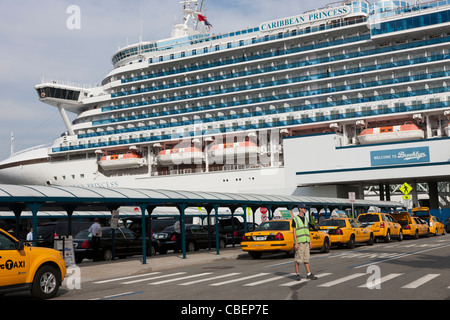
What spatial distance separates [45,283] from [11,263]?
97cm

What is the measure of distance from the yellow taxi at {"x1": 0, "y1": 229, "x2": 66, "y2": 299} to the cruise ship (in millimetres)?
40754

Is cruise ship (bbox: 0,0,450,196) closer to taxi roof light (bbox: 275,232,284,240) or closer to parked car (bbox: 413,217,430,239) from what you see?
parked car (bbox: 413,217,430,239)

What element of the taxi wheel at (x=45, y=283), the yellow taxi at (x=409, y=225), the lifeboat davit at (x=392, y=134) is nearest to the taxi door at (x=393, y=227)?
the yellow taxi at (x=409, y=225)

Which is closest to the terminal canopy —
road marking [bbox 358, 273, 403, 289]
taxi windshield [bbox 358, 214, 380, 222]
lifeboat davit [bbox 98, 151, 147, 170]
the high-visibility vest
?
taxi windshield [bbox 358, 214, 380, 222]

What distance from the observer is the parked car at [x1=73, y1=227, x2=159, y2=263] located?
20969 mm

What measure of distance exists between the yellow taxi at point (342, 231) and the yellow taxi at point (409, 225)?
753 cm

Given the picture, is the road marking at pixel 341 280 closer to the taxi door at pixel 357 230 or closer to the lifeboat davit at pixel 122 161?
the taxi door at pixel 357 230

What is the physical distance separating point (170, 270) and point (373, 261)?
6.89 metres

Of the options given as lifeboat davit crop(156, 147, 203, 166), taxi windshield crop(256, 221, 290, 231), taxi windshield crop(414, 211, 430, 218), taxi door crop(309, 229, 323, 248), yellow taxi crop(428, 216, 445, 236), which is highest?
lifeboat davit crop(156, 147, 203, 166)

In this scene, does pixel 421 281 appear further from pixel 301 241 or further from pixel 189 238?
pixel 189 238

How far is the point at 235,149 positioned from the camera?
54875 millimetres

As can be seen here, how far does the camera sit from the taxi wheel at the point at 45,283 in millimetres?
10469

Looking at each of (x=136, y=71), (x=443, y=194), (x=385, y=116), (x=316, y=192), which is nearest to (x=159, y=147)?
(x=136, y=71)

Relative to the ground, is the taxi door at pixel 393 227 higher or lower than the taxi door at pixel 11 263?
lower
